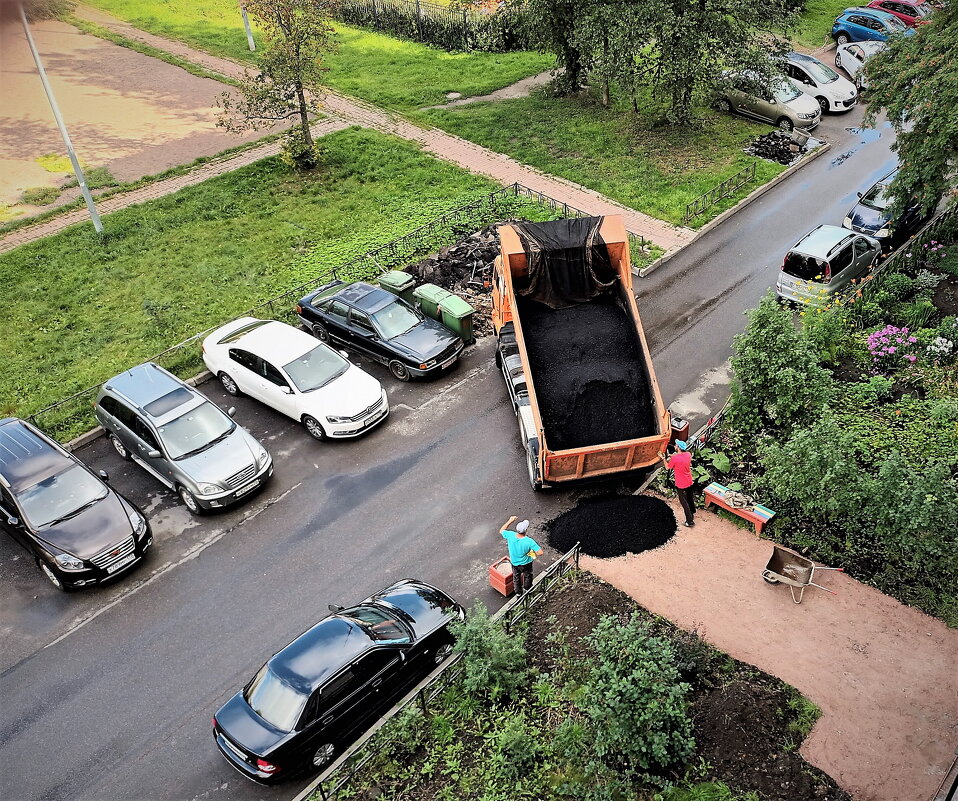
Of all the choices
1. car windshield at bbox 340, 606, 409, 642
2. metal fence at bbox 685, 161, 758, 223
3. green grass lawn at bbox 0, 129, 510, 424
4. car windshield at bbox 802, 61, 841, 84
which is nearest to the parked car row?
green grass lawn at bbox 0, 129, 510, 424

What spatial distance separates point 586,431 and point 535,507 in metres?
1.71

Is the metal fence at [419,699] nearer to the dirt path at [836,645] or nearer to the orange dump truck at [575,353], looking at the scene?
the dirt path at [836,645]

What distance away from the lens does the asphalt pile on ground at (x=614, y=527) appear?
13.0 meters

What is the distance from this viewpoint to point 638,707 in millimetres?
9156

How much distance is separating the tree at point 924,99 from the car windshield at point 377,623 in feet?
50.9

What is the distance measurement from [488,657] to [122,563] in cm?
676

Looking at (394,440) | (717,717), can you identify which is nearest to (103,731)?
(394,440)

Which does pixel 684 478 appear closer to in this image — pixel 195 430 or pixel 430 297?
pixel 430 297

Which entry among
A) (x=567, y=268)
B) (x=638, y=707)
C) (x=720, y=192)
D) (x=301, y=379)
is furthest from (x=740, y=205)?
(x=638, y=707)

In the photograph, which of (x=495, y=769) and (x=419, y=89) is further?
(x=419, y=89)

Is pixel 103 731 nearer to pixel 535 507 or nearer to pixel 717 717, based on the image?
pixel 535 507

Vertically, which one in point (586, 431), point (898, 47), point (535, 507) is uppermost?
point (898, 47)

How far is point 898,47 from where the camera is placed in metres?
19.3

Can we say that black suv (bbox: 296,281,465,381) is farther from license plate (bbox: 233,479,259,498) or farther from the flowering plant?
the flowering plant
